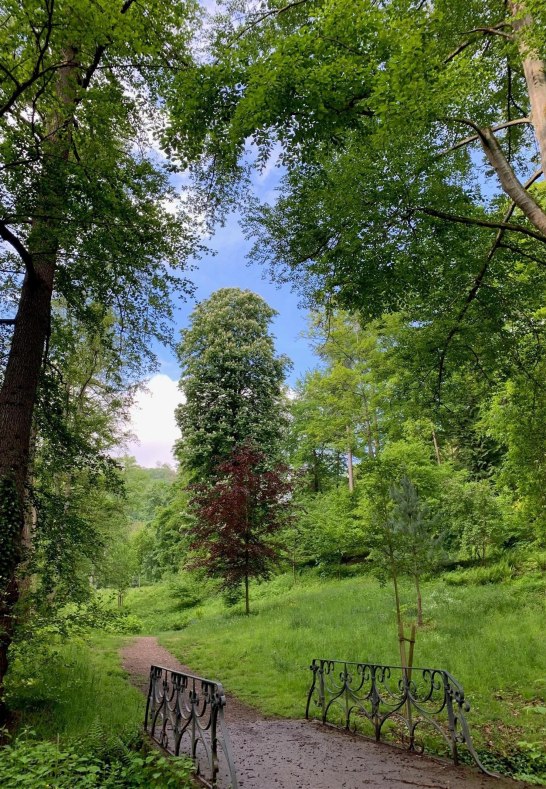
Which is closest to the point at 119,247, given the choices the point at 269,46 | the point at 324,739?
the point at 269,46

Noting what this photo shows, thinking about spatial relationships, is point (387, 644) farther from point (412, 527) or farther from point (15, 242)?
point (15, 242)

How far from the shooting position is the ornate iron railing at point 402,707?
4781mm

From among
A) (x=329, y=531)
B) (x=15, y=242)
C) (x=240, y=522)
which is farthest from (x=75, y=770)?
(x=329, y=531)

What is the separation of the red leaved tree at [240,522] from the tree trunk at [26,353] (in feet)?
30.8

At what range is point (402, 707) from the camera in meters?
6.73

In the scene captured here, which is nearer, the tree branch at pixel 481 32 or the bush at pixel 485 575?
the tree branch at pixel 481 32

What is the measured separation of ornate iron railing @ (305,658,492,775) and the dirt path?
262 millimetres

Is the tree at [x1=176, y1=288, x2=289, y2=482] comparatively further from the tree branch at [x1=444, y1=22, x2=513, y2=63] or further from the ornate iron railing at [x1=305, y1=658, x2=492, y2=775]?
the tree branch at [x1=444, y1=22, x2=513, y2=63]

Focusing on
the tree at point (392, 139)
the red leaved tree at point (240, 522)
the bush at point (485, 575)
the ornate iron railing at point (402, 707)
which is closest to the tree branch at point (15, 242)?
the tree at point (392, 139)

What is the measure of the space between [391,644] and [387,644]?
0.26ft

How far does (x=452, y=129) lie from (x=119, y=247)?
6.21 metres

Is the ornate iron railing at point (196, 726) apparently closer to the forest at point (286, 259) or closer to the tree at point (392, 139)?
the forest at point (286, 259)

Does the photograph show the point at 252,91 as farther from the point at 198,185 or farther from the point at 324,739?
the point at 324,739

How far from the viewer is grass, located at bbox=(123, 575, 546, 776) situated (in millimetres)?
6547
